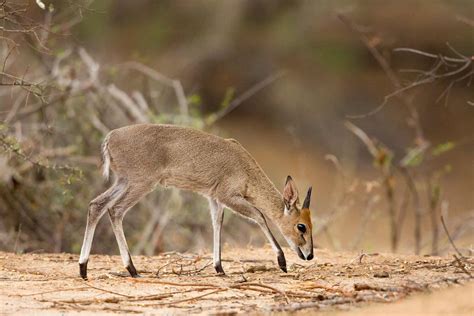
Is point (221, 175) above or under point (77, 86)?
under

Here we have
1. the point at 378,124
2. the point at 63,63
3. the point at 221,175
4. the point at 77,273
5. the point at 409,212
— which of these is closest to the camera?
the point at 77,273

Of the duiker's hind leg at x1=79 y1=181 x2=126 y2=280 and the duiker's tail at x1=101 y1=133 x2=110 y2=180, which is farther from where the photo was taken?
the duiker's tail at x1=101 y1=133 x2=110 y2=180

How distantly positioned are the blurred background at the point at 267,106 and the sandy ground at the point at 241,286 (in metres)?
2.64

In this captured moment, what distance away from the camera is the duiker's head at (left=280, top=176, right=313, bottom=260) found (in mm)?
8375

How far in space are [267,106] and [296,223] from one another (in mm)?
11735

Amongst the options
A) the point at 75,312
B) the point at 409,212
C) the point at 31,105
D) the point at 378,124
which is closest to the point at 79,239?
the point at 31,105

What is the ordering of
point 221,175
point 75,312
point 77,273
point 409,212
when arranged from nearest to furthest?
point 75,312
point 77,273
point 221,175
point 409,212

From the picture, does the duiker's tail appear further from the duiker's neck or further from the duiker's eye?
the duiker's eye

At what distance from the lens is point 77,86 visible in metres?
11.6

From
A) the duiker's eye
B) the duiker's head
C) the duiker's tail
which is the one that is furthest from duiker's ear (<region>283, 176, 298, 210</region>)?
the duiker's tail

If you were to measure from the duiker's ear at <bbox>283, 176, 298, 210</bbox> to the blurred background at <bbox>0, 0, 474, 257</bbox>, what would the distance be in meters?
2.75

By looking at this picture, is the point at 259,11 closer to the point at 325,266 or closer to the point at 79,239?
the point at 79,239

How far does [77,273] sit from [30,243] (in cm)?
361

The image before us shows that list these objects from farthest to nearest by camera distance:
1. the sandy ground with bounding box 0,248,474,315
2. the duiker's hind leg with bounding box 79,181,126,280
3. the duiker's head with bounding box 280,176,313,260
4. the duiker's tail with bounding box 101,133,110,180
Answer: the duiker's head with bounding box 280,176,313,260, the duiker's tail with bounding box 101,133,110,180, the duiker's hind leg with bounding box 79,181,126,280, the sandy ground with bounding box 0,248,474,315
